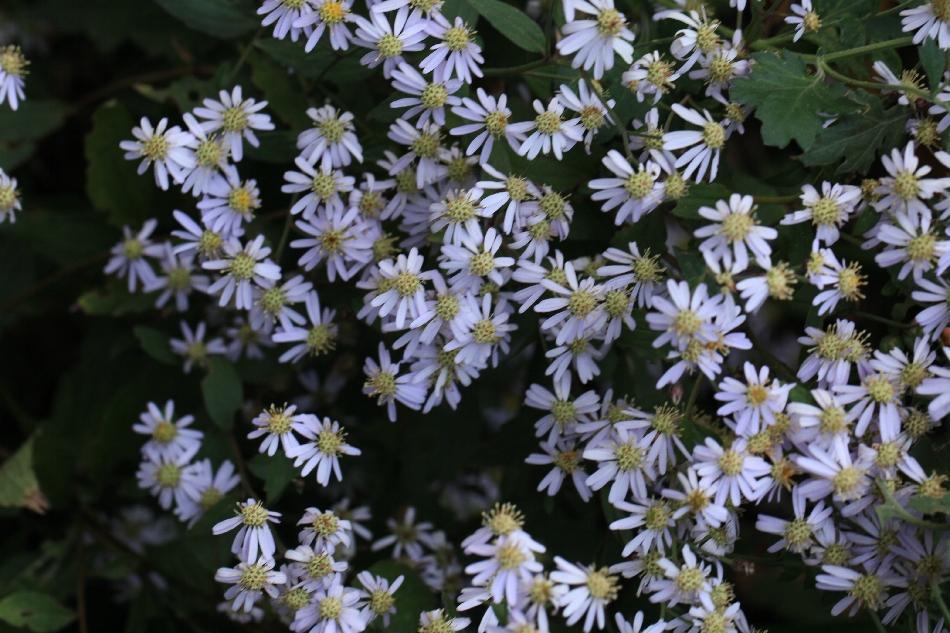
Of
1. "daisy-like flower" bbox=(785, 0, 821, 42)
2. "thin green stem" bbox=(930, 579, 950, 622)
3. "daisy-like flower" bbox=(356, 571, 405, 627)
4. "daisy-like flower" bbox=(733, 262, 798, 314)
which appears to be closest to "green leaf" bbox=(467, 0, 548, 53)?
"daisy-like flower" bbox=(785, 0, 821, 42)

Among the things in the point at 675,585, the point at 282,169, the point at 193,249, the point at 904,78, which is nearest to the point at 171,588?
the point at 193,249

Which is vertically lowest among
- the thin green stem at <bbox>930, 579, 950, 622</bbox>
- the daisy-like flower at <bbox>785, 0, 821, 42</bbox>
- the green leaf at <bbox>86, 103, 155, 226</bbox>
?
the thin green stem at <bbox>930, 579, 950, 622</bbox>

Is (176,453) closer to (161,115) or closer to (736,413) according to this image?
(161,115)

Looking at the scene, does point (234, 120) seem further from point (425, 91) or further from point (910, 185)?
point (910, 185)

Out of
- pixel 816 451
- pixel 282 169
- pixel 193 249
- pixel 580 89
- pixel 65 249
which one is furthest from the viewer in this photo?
A: pixel 65 249

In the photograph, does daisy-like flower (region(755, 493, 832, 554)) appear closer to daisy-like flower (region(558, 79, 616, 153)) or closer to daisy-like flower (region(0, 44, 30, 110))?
daisy-like flower (region(558, 79, 616, 153))

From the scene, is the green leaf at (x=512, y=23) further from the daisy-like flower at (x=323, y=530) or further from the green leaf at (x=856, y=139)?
the daisy-like flower at (x=323, y=530)
